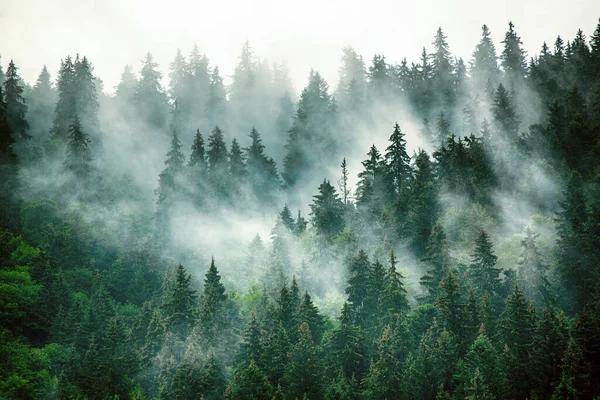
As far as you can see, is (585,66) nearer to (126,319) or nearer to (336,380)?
(336,380)

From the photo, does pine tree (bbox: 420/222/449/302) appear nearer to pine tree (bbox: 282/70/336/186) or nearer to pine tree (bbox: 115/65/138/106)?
pine tree (bbox: 282/70/336/186)

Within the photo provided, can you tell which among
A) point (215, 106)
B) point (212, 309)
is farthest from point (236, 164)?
point (212, 309)

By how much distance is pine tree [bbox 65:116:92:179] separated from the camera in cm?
8294

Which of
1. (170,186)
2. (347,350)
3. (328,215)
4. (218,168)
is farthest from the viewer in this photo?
(218,168)

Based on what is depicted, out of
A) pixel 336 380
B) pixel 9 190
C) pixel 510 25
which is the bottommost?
pixel 336 380

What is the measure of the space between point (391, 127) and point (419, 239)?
4278cm

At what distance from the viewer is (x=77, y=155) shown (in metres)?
83.1

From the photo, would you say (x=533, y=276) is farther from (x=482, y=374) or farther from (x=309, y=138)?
(x=309, y=138)

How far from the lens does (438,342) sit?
147ft

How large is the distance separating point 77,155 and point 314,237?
124 ft

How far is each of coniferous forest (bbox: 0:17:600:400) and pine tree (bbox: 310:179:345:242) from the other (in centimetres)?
27

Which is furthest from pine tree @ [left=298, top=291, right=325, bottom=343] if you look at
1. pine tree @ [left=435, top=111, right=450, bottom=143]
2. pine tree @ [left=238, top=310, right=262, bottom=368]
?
pine tree @ [left=435, top=111, right=450, bottom=143]

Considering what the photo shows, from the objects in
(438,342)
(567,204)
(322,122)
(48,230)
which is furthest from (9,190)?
(567,204)

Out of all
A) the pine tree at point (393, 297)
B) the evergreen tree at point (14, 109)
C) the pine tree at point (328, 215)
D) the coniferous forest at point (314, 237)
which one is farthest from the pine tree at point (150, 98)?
the pine tree at point (393, 297)
